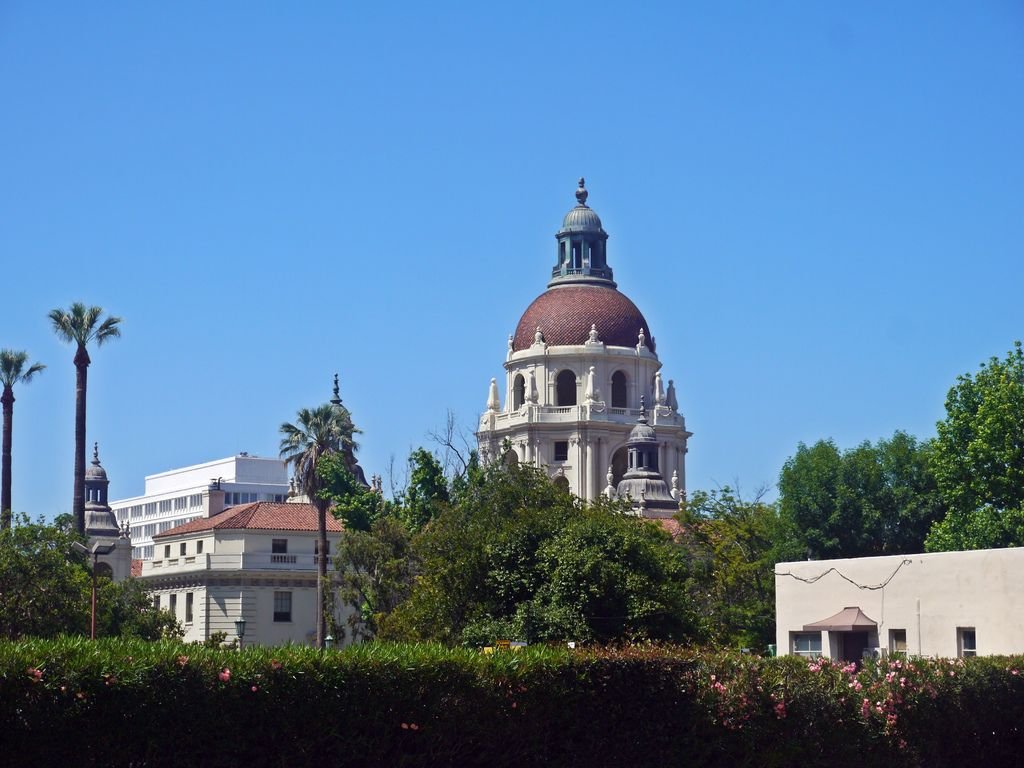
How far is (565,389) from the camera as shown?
129 m

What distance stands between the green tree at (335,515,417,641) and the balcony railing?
13712mm

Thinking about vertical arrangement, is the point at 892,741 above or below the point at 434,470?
below

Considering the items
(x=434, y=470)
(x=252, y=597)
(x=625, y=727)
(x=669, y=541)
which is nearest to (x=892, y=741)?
(x=625, y=727)

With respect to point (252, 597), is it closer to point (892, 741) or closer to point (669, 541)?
point (669, 541)

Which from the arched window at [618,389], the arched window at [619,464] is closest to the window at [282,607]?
the arched window at [619,464]

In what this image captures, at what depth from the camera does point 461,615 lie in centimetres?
4653

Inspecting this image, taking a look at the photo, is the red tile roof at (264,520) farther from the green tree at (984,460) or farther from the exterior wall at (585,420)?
the green tree at (984,460)

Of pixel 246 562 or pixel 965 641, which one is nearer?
pixel 965 641

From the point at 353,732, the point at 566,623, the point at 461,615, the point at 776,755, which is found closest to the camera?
the point at 353,732

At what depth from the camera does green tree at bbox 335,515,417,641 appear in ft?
240

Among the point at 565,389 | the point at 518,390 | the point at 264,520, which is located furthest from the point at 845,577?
the point at 518,390

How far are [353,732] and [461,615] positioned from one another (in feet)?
86.5

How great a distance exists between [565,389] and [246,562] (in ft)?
138

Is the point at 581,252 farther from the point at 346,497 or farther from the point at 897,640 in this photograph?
the point at 897,640
